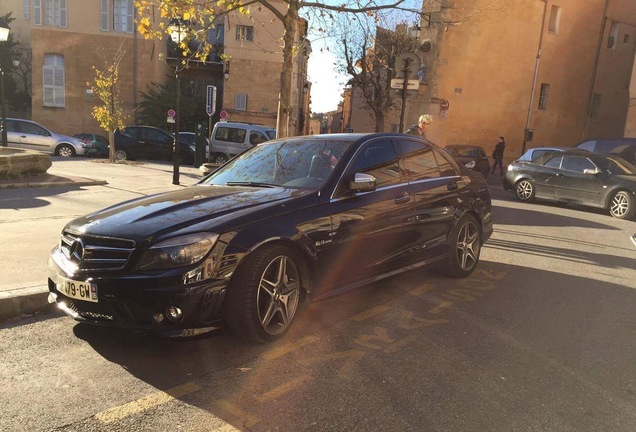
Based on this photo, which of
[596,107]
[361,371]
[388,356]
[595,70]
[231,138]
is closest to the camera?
[361,371]

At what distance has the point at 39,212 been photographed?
790 cm

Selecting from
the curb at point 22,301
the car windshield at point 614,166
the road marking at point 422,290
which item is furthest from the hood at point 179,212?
the car windshield at point 614,166

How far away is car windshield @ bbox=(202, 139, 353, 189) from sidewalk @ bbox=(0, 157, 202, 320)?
194cm

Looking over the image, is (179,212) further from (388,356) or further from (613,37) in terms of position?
(613,37)

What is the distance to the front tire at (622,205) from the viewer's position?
457 inches

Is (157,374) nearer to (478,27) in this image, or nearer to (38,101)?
(478,27)

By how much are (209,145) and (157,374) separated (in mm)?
17440

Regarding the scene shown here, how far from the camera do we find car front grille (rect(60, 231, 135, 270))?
3160 mm

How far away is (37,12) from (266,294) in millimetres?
36345

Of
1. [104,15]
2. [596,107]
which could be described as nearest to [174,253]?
[596,107]

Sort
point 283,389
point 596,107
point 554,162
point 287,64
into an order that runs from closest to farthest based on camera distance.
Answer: point 283,389, point 287,64, point 554,162, point 596,107

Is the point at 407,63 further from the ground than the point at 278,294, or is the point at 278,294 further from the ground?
the point at 407,63

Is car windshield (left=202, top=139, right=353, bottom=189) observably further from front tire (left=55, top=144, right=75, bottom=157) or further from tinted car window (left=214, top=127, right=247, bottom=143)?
front tire (left=55, top=144, right=75, bottom=157)

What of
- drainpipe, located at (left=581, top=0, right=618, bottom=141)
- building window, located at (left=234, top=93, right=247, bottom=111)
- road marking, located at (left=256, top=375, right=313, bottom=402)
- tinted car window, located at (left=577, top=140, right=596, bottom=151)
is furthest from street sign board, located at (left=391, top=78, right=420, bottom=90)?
drainpipe, located at (left=581, top=0, right=618, bottom=141)
